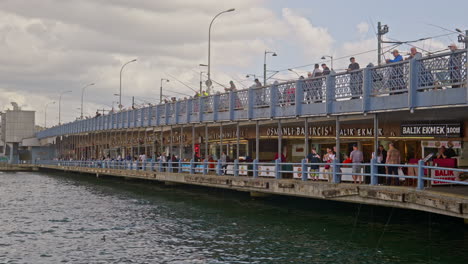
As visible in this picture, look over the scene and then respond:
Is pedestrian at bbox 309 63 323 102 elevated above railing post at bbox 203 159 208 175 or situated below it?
above

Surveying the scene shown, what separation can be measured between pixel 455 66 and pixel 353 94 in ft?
17.9

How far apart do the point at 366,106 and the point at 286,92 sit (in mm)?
6114

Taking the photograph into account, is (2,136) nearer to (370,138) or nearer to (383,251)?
(370,138)

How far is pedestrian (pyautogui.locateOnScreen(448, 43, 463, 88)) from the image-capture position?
61.7 feet

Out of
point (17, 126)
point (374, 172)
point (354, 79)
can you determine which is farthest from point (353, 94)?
point (17, 126)

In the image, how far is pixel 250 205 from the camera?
104 feet

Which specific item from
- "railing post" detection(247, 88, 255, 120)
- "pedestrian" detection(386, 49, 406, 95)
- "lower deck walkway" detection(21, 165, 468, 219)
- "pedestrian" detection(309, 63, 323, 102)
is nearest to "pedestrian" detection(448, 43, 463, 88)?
"pedestrian" detection(386, 49, 406, 95)

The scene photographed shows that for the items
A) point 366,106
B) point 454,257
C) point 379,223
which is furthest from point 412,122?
point 454,257

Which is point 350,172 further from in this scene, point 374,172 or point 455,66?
point 455,66

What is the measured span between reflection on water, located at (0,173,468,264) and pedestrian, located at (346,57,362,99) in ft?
17.2

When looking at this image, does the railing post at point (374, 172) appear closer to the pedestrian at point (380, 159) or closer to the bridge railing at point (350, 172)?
the bridge railing at point (350, 172)

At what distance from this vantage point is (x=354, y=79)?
23938 millimetres

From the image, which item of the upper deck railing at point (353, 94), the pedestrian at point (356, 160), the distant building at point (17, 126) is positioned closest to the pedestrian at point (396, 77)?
the upper deck railing at point (353, 94)

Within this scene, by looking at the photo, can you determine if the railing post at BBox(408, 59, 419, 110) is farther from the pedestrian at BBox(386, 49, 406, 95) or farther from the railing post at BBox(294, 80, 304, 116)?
the railing post at BBox(294, 80, 304, 116)
